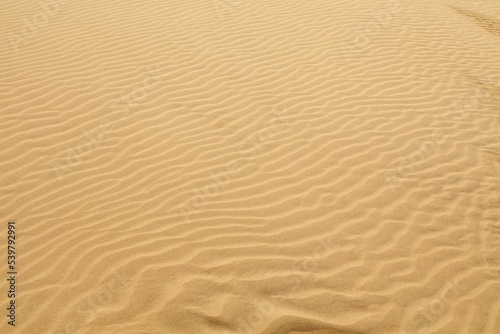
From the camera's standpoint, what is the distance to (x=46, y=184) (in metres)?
4.10

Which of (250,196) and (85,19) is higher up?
(85,19)

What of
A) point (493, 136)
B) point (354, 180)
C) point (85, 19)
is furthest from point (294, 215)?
point (85, 19)

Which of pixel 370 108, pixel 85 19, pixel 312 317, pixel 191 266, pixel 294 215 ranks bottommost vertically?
pixel 312 317

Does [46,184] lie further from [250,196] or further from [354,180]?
[354,180]

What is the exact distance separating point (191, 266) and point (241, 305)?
566 millimetres

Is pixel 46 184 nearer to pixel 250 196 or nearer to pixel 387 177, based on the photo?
pixel 250 196

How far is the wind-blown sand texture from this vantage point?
313 cm

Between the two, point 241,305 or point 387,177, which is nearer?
point 241,305

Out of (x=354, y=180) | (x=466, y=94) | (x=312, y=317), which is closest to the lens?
(x=312, y=317)

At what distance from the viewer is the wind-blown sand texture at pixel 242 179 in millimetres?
3129

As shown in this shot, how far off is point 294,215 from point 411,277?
118 centimetres

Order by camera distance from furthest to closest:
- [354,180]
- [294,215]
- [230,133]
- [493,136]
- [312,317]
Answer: [493,136]
[230,133]
[354,180]
[294,215]
[312,317]

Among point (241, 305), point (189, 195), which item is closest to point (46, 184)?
point (189, 195)

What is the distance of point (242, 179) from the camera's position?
14.2 ft
